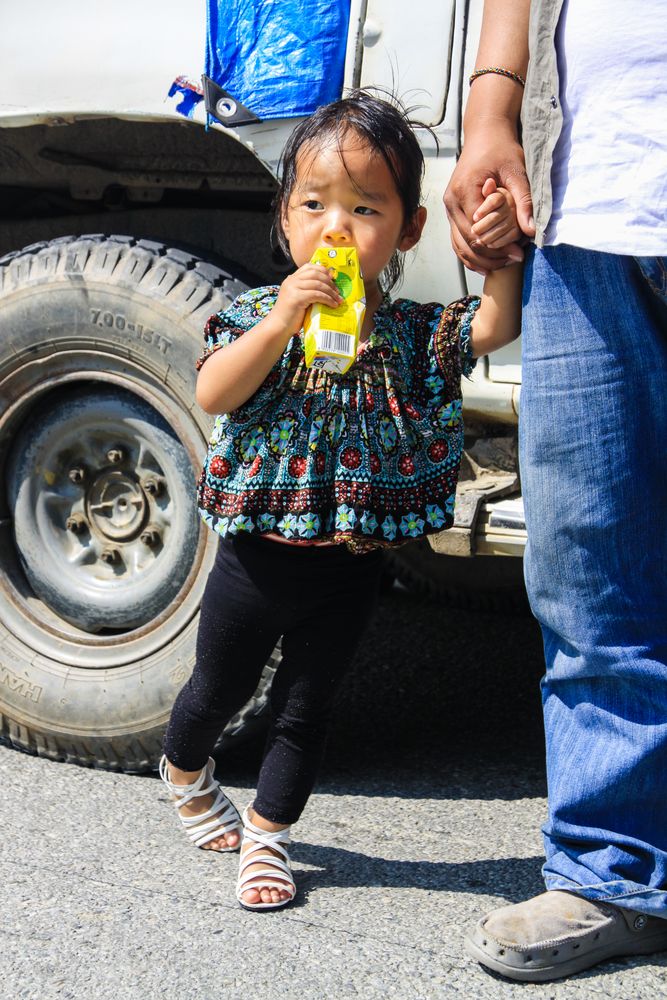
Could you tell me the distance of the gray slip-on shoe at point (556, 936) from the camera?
188 cm

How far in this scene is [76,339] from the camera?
2691 millimetres

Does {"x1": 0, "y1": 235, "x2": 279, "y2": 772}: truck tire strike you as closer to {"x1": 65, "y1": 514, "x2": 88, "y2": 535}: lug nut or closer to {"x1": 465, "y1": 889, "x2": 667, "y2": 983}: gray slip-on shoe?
{"x1": 65, "y1": 514, "x2": 88, "y2": 535}: lug nut

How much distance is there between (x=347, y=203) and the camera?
6.49 feet

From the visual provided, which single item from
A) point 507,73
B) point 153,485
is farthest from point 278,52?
point 153,485

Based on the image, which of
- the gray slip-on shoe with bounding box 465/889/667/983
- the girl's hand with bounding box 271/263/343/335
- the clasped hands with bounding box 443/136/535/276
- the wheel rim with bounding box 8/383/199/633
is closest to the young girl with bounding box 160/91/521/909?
the girl's hand with bounding box 271/263/343/335

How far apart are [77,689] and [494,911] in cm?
114

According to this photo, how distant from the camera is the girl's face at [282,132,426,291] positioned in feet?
6.47

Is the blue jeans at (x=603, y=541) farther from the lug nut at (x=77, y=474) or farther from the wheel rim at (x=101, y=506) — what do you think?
the lug nut at (x=77, y=474)

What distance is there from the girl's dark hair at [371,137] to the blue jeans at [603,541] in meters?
0.29

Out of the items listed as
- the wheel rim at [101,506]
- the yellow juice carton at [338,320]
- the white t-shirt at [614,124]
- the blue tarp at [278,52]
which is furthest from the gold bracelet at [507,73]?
the wheel rim at [101,506]

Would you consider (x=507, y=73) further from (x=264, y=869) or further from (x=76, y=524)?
(x=76, y=524)

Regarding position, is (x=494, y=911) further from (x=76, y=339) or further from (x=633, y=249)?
(x=76, y=339)

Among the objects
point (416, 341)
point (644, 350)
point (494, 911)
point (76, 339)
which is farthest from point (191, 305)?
point (494, 911)

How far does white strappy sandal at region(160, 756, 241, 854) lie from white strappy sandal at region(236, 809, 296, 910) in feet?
0.45
